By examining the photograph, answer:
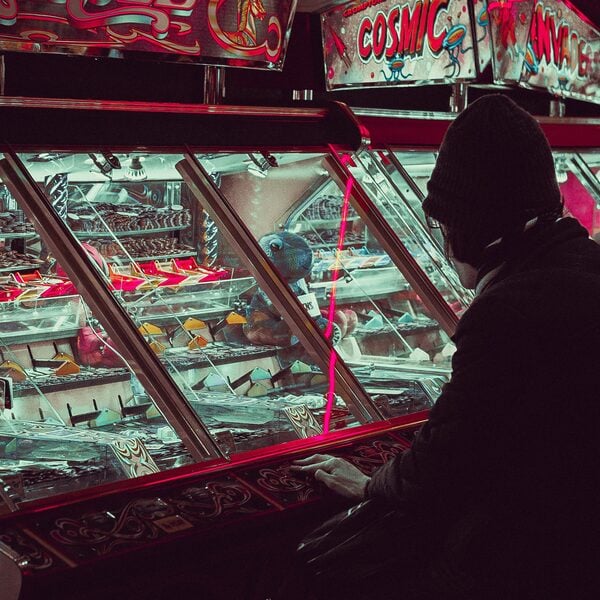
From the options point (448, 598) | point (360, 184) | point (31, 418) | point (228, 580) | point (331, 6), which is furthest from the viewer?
point (331, 6)

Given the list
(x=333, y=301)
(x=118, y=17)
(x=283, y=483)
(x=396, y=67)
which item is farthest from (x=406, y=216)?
(x=283, y=483)

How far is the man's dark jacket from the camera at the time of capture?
1.36 m

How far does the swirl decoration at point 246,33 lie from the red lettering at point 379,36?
0.85 m

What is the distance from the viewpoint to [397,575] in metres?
1.57

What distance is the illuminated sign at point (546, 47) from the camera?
428 cm

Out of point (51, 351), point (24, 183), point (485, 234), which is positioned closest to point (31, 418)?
point (51, 351)

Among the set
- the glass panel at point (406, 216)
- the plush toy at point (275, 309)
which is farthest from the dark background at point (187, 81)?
the plush toy at point (275, 309)

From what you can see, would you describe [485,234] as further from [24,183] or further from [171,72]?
[171,72]

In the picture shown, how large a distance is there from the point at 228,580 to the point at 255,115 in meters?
1.56

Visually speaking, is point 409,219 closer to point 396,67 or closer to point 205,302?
point 205,302

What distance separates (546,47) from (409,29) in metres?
1.07

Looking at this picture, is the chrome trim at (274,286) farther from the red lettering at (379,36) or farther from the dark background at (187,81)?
the red lettering at (379,36)

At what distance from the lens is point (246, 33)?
3119 mm

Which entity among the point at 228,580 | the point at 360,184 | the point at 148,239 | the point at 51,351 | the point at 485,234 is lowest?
the point at 228,580
